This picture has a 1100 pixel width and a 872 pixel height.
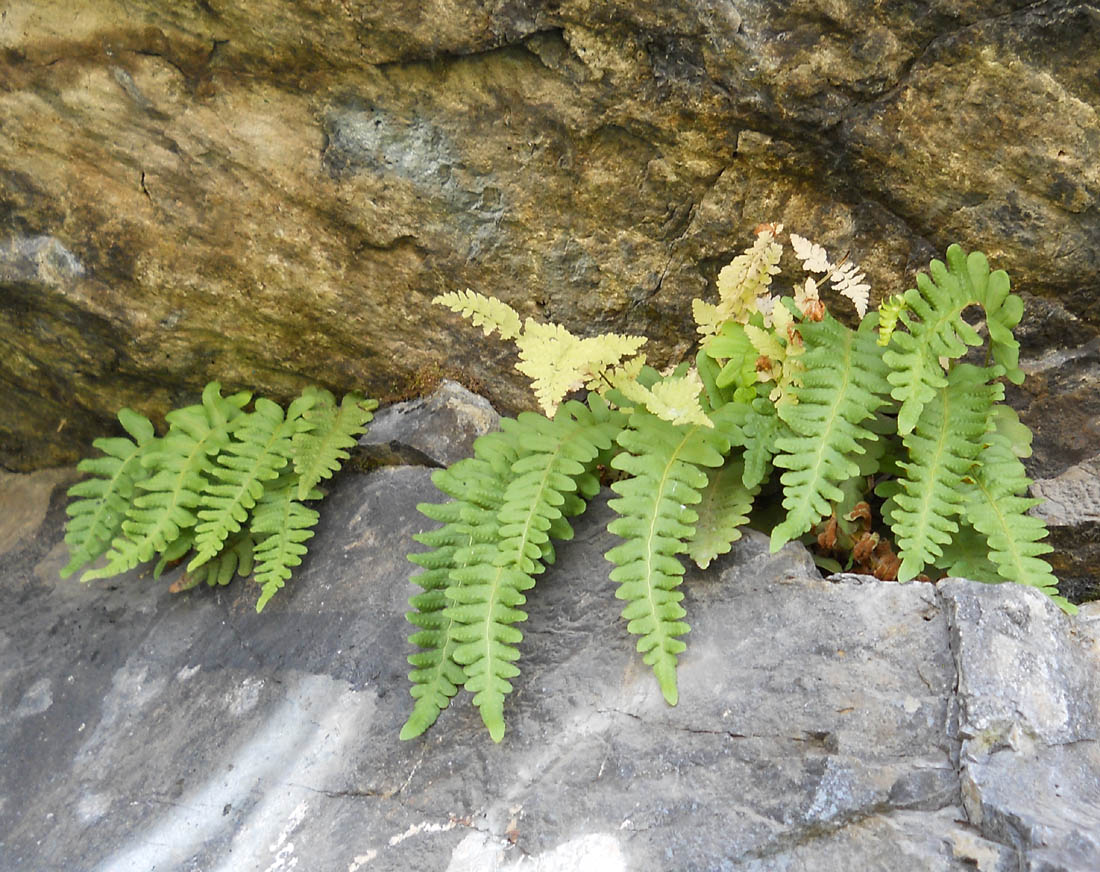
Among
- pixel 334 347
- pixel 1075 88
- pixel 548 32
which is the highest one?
pixel 1075 88

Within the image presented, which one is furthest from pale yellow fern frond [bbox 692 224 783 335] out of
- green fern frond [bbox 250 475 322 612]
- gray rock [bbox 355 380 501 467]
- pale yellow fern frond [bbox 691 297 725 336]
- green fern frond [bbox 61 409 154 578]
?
green fern frond [bbox 61 409 154 578]

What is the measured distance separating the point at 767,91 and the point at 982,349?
1.22 m

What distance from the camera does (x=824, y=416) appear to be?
2709 millimetres

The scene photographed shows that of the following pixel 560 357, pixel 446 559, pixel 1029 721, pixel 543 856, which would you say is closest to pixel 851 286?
pixel 560 357

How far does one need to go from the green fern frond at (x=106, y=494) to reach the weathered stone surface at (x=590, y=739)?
1.49 feet

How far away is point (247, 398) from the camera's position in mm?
3740

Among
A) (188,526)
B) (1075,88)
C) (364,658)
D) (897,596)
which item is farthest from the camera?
(188,526)

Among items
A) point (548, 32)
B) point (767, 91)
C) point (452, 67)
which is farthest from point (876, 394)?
point (452, 67)

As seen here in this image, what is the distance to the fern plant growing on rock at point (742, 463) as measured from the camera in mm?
2604

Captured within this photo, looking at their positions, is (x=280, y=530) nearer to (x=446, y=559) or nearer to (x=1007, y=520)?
(x=446, y=559)

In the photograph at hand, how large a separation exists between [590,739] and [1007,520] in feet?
4.59

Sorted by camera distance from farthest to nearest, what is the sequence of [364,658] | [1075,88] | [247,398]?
[247,398] < [364,658] < [1075,88]

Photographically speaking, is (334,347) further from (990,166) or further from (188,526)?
(990,166)

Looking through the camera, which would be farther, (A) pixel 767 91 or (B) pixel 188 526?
(B) pixel 188 526
